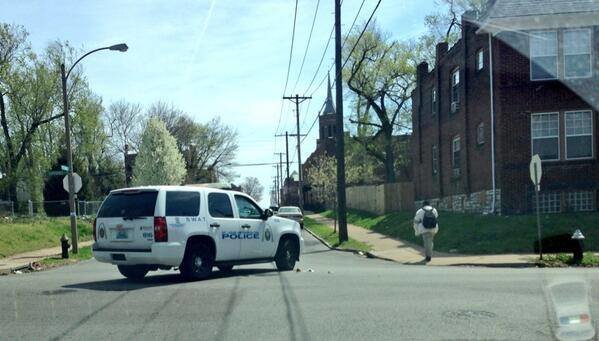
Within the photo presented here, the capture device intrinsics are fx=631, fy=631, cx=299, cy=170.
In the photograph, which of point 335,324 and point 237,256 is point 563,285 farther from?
point 237,256

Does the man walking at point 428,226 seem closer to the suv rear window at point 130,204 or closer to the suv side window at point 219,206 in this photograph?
the suv side window at point 219,206


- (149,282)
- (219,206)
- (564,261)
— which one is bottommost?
(564,261)

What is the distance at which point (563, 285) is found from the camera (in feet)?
35.4

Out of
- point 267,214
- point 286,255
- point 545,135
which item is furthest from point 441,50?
point 267,214

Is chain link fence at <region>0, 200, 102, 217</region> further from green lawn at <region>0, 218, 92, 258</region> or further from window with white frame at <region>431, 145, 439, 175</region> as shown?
window with white frame at <region>431, 145, 439, 175</region>

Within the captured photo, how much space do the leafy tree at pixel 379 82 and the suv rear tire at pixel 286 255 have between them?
37.0 m

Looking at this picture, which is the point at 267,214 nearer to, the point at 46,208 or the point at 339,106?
the point at 339,106

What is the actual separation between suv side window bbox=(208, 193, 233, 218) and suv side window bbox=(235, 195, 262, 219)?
0.33 metres

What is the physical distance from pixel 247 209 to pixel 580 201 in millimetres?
14292

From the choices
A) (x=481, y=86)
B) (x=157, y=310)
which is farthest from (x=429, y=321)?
(x=481, y=86)

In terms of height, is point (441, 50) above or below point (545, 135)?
above

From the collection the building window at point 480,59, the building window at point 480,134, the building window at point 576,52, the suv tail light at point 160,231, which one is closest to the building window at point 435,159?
the building window at point 480,134

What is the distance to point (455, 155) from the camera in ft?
96.3

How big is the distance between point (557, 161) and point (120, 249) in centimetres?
1657
